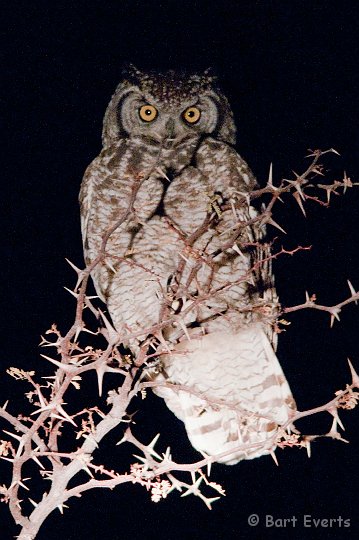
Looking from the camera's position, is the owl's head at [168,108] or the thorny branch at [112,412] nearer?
the thorny branch at [112,412]

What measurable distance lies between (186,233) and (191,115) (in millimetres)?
531

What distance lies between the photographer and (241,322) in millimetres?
2129

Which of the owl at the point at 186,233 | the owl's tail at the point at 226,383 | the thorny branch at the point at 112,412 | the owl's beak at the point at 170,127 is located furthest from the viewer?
the owl's beak at the point at 170,127

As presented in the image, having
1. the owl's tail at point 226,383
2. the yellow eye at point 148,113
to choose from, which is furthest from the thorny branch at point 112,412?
the yellow eye at point 148,113

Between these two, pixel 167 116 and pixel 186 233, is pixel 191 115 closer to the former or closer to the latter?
pixel 167 116

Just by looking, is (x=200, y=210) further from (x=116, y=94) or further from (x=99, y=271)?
(x=116, y=94)

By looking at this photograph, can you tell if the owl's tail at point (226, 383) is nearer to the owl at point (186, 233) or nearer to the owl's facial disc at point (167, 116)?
the owl at point (186, 233)

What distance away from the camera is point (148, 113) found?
2223 mm

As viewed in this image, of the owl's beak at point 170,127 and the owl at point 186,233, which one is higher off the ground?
the owl's beak at point 170,127

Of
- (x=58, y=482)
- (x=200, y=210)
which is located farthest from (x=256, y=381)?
(x=58, y=482)

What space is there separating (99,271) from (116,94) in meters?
0.77

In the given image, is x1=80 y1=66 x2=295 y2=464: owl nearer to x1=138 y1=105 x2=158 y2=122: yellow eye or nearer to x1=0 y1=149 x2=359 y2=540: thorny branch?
x1=138 y1=105 x2=158 y2=122: yellow eye

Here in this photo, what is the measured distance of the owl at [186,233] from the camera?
6.59ft

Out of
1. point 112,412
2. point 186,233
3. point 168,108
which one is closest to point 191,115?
point 168,108
